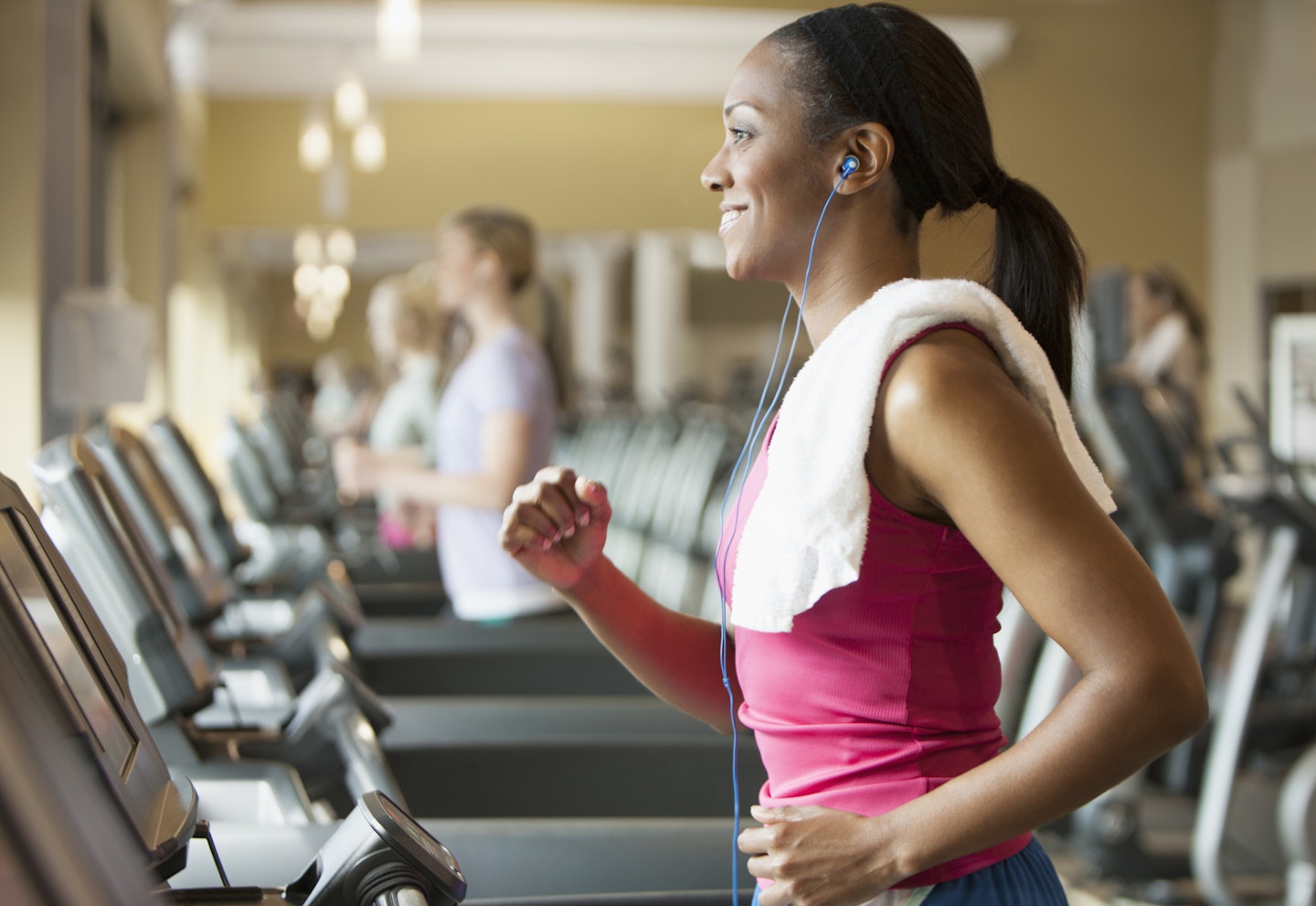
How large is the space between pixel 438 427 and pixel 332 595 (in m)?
0.36

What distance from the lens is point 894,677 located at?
849mm

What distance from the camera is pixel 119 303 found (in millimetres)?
2502

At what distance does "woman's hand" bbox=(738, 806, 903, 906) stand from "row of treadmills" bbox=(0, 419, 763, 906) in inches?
4.6

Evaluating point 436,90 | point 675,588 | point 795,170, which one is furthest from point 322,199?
point 795,170

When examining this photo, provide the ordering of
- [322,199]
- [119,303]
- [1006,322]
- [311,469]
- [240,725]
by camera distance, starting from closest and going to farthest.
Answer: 1. [1006,322]
2. [240,725]
3. [119,303]
4. [311,469]
5. [322,199]

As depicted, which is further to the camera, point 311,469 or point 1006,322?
point 311,469

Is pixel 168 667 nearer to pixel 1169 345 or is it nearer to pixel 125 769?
pixel 125 769

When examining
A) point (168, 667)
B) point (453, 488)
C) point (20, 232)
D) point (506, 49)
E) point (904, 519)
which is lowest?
point (453, 488)

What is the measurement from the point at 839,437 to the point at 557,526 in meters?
0.27

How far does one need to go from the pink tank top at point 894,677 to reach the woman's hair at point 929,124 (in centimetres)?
14

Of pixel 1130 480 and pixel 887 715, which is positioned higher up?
pixel 887 715

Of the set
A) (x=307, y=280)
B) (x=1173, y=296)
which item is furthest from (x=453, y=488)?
(x=307, y=280)

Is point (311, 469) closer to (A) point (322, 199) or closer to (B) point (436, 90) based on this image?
(A) point (322, 199)

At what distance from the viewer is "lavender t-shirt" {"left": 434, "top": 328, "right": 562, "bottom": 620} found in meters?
2.37
